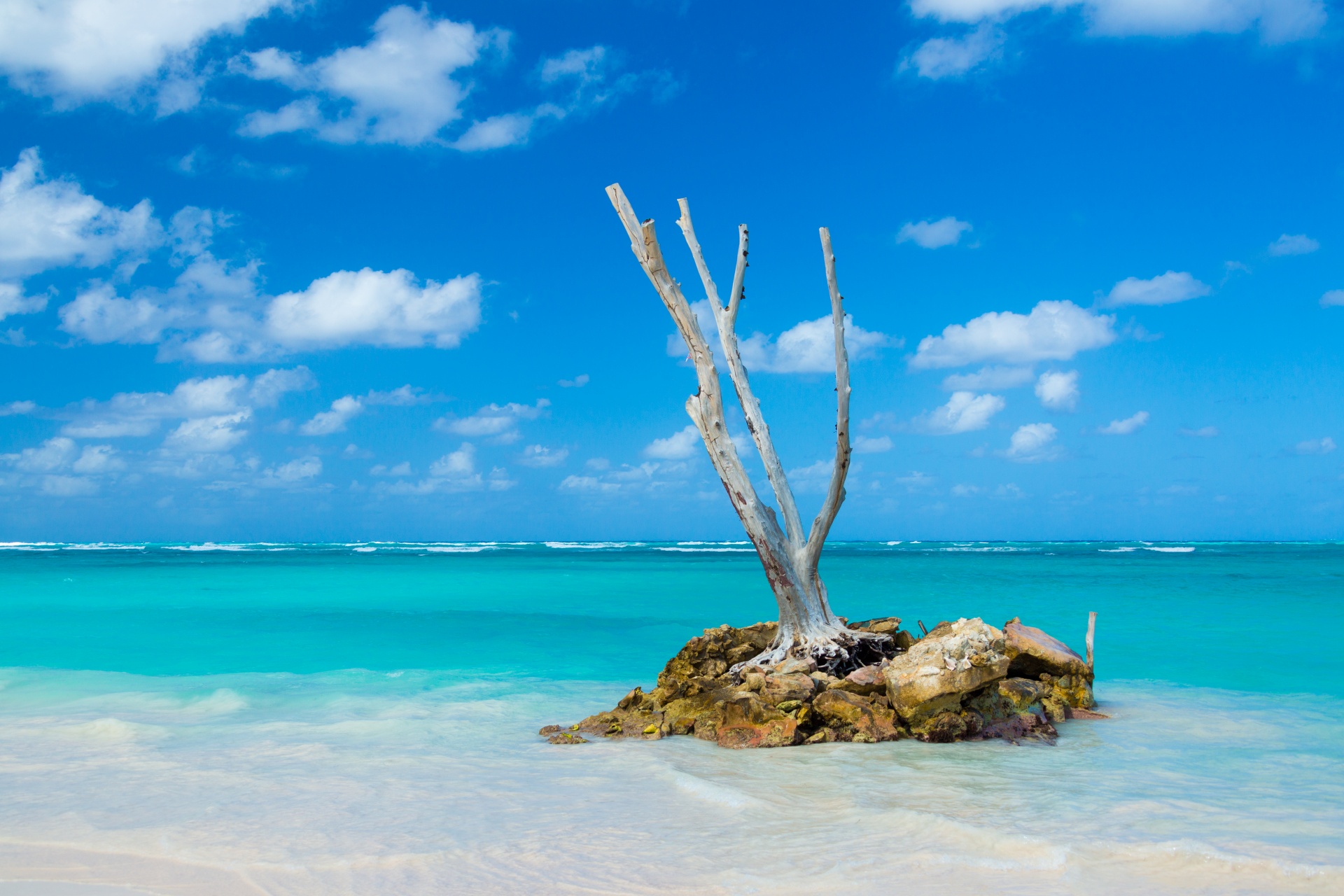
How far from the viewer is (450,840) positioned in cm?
436

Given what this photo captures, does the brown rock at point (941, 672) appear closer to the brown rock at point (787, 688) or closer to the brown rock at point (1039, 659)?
the brown rock at point (787, 688)

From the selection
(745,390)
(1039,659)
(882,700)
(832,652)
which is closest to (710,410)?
(745,390)

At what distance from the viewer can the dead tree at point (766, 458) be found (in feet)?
25.3

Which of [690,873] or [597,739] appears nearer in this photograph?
[690,873]

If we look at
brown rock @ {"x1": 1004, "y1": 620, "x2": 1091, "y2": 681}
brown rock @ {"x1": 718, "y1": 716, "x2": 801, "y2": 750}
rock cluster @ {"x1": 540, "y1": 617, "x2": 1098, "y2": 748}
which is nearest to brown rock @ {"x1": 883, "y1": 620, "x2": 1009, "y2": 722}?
rock cluster @ {"x1": 540, "y1": 617, "x2": 1098, "y2": 748}

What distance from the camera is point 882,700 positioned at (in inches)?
269

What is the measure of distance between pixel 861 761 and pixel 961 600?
15813mm

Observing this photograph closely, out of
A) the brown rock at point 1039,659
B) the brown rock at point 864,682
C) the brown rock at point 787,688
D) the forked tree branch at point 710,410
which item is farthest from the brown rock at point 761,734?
the brown rock at point 1039,659

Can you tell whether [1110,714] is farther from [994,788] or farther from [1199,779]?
[994,788]

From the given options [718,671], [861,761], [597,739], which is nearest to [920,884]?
[861,761]

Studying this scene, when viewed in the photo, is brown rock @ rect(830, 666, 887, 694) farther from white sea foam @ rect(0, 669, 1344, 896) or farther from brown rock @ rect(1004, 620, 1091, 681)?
brown rock @ rect(1004, 620, 1091, 681)

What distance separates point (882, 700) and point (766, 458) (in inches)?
90.1

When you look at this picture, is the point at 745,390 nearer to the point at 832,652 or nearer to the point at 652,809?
the point at 832,652

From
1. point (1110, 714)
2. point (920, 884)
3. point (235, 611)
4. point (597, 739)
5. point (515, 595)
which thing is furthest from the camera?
point (515, 595)
